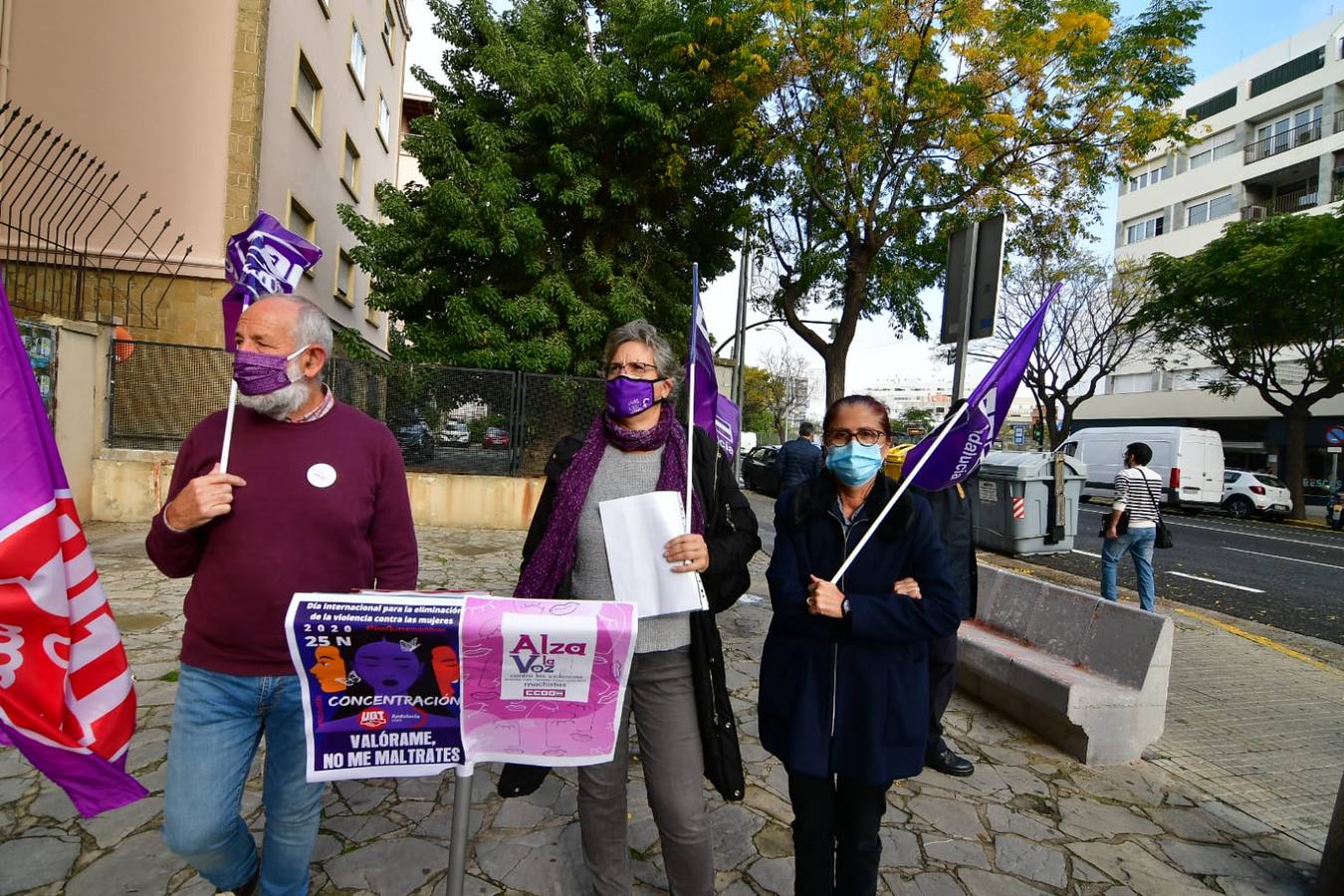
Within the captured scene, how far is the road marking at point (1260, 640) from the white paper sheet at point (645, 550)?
6.72 meters

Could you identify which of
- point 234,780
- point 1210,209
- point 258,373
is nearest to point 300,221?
point 258,373

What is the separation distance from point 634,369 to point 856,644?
107 cm

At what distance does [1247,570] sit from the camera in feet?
37.3

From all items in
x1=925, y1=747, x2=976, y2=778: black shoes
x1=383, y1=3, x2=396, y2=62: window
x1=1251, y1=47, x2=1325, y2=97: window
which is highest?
x1=1251, y1=47, x2=1325, y2=97: window

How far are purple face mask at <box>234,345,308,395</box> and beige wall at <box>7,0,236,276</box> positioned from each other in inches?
456

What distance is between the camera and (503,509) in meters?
11.5

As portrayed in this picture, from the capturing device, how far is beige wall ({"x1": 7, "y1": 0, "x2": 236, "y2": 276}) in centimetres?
1133

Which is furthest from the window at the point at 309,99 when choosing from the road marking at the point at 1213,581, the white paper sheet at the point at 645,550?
the road marking at the point at 1213,581

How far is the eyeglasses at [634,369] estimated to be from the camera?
2.29m

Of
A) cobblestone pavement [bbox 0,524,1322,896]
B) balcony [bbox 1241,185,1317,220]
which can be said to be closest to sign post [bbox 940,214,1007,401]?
cobblestone pavement [bbox 0,524,1322,896]

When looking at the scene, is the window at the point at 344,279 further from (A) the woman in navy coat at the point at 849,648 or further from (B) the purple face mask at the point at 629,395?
(A) the woman in navy coat at the point at 849,648

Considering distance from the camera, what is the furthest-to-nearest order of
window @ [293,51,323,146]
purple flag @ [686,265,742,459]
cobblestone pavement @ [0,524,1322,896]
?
window @ [293,51,323,146] < cobblestone pavement @ [0,524,1322,896] < purple flag @ [686,265,742,459]

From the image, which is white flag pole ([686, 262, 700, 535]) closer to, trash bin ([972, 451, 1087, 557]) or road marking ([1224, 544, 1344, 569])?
trash bin ([972, 451, 1087, 557])

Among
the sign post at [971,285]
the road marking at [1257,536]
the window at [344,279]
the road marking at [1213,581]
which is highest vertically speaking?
the window at [344,279]
